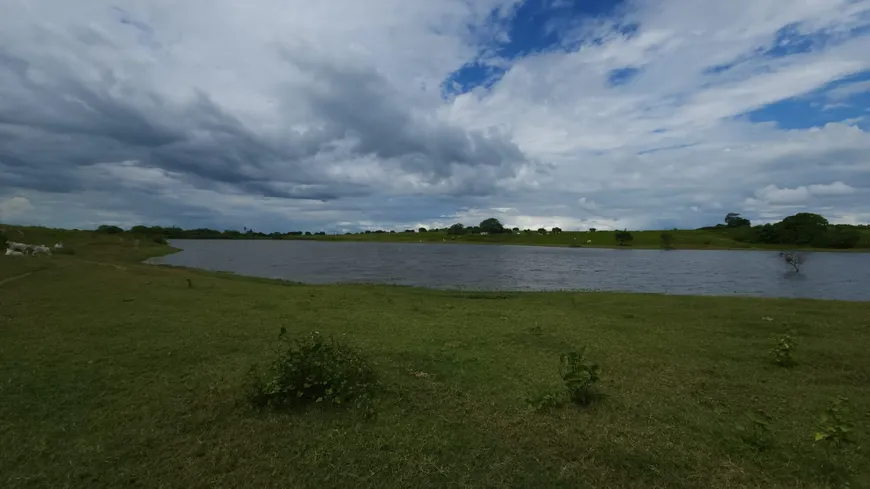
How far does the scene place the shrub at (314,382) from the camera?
731 centimetres

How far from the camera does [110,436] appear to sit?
629 cm

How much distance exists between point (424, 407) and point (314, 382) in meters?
1.85

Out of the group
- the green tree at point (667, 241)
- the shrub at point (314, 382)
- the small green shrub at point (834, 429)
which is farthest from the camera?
the green tree at point (667, 241)

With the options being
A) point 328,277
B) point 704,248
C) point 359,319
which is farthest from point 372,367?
point 704,248

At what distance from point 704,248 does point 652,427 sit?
14328 cm

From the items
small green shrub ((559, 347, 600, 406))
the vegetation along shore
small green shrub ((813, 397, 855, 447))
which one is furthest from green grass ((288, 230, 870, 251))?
small green shrub ((813, 397, 855, 447))

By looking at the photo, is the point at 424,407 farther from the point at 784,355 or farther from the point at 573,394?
the point at 784,355

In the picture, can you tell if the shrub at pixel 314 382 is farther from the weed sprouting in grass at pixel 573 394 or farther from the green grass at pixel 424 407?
the weed sprouting in grass at pixel 573 394

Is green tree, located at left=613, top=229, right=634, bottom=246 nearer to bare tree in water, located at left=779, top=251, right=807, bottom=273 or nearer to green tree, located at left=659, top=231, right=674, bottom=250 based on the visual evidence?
green tree, located at left=659, top=231, right=674, bottom=250

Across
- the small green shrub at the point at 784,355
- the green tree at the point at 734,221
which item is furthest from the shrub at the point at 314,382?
the green tree at the point at 734,221

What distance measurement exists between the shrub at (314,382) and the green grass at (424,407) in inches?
11.3

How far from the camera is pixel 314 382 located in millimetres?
7523

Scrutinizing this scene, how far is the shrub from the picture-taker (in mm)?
7309

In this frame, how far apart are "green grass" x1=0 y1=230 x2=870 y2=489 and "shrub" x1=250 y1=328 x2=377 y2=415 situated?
29 cm
